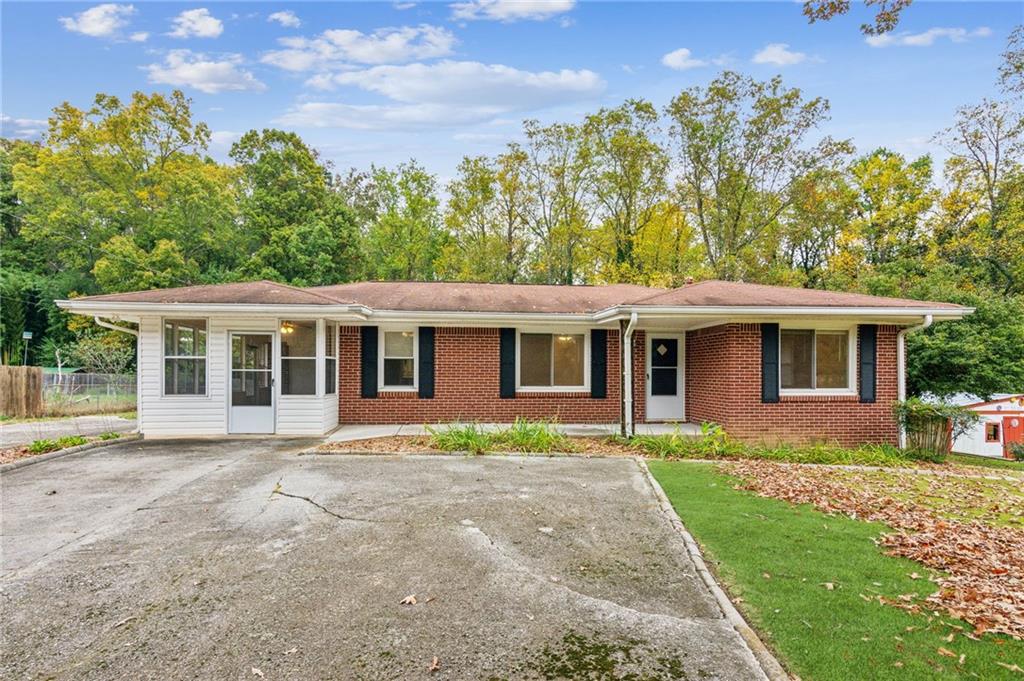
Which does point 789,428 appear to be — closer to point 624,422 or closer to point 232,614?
point 624,422

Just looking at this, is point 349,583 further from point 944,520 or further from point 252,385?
point 252,385

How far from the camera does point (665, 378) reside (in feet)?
40.5

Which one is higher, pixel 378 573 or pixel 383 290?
pixel 383 290

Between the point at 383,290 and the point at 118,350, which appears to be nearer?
the point at 383,290

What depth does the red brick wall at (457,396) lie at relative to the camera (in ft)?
38.6

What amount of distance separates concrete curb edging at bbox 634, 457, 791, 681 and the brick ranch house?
16.5 ft

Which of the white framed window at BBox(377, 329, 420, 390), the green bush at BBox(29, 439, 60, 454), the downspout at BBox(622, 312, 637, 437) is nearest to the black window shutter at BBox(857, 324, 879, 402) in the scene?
the downspout at BBox(622, 312, 637, 437)

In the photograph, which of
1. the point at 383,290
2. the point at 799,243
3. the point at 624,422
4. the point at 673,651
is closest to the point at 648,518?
the point at 673,651

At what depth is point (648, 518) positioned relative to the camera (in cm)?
560

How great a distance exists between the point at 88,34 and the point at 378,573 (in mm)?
19640

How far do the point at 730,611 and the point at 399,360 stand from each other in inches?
368

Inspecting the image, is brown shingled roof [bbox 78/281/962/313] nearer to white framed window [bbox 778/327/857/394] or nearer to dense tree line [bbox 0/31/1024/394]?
white framed window [bbox 778/327/857/394]

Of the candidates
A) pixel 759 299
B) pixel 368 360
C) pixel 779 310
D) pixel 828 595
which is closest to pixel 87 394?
pixel 368 360

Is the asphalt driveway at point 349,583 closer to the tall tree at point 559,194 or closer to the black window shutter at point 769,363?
the black window shutter at point 769,363
